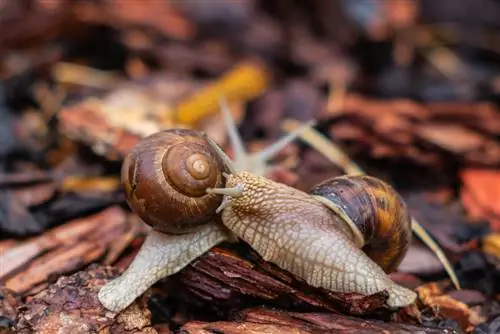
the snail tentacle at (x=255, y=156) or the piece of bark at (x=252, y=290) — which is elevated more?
the snail tentacle at (x=255, y=156)

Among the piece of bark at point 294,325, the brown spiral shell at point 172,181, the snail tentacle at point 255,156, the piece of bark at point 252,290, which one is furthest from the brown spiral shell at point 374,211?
the snail tentacle at point 255,156

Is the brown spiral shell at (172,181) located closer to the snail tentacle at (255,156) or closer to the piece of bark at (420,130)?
the snail tentacle at (255,156)

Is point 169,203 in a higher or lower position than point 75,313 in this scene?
higher

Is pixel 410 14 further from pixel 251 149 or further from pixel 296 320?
pixel 296 320

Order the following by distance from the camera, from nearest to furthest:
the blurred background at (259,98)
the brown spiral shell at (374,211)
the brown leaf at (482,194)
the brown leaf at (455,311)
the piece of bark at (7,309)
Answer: the piece of bark at (7,309) → the brown spiral shell at (374,211) → the brown leaf at (455,311) → the blurred background at (259,98) → the brown leaf at (482,194)

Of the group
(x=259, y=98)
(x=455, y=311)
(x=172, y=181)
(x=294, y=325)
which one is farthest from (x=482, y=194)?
(x=172, y=181)

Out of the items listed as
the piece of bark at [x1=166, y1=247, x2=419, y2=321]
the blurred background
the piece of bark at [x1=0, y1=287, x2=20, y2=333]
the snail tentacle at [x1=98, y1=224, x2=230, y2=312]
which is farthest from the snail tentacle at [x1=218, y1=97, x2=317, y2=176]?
the piece of bark at [x1=0, y1=287, x2=20, y2=333]

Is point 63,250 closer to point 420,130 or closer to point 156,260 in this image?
point 156,260
